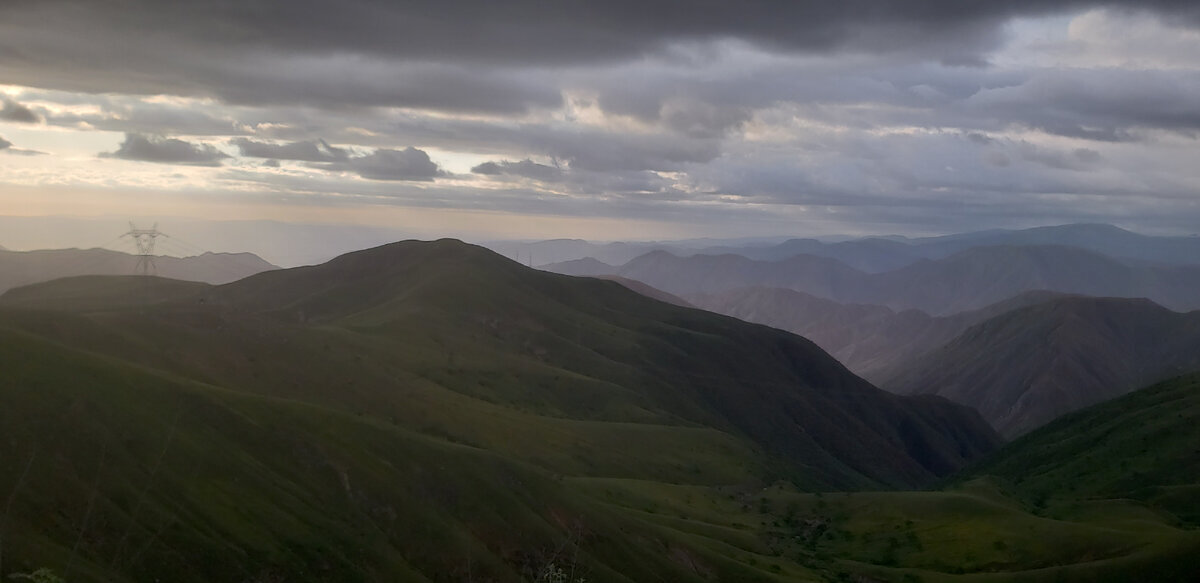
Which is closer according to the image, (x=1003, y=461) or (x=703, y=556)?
(x=703, y=556)

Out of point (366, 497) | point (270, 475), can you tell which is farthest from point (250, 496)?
point (366, 497)

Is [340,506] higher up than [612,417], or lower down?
higher up

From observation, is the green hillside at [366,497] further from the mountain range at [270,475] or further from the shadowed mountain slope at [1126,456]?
the shadowed mountain slope at [1126,456]

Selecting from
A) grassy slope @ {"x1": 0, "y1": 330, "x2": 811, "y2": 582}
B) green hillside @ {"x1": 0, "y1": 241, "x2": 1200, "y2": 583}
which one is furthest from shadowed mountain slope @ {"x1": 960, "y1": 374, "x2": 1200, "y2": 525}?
grassy slope @ {"x1": 0, "y1": 330, "x2": 811, "y2": 582}

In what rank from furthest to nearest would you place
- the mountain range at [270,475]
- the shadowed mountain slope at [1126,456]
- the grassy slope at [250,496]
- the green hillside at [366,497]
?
the shadowed mountain slope at [1126,456] → the green hillside at [366,497] → the mountain range at [270,475] → the grassy slope at [250,496]

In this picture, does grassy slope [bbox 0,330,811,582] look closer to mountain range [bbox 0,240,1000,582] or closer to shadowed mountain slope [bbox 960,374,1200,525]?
mountain range [bbox 0,240,1000,582]

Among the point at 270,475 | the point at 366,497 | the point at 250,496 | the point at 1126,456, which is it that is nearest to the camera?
the point at 250,496

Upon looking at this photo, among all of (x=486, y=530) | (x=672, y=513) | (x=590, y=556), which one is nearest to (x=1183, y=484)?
(x=672, y=513)

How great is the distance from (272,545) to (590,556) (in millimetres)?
23906

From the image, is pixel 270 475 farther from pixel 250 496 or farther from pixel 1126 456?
pixel 1126 456

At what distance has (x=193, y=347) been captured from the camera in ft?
301

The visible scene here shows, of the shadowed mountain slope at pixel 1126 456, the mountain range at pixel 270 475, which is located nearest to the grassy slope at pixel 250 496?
the mountain range at pixel 270 475

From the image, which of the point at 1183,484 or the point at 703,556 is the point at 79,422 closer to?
the point at 703,556

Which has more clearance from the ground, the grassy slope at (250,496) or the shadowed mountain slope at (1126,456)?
the grassy slope at (250,496)
